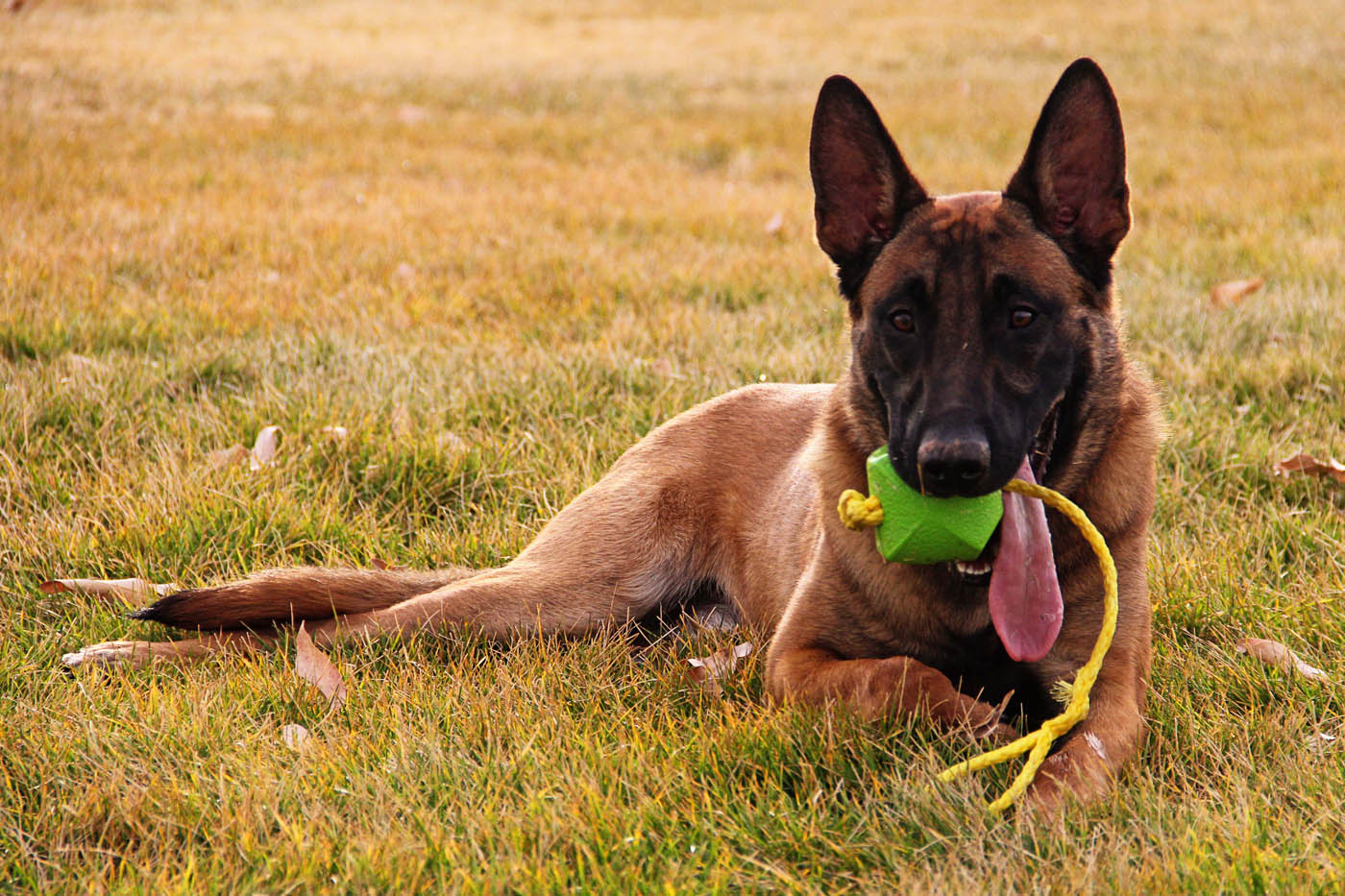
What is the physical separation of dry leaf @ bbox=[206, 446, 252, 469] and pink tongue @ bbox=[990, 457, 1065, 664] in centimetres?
272

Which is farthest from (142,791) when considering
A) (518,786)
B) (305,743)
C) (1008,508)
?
(1008,508)

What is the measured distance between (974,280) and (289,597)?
6.50ft

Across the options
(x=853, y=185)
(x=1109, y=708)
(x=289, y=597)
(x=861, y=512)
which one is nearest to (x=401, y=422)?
(x=289, y=597)

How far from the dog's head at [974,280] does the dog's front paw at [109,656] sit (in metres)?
1.95

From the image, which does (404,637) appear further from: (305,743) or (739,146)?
(739,146)

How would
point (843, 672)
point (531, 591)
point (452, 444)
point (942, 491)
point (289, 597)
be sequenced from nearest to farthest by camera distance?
point (942, 491) < point (843, 672) < point (289, 597) < point (531, 591) < point (452, 444)

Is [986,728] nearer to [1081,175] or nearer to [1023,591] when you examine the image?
[1023,591]

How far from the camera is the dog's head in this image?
2.59 metres

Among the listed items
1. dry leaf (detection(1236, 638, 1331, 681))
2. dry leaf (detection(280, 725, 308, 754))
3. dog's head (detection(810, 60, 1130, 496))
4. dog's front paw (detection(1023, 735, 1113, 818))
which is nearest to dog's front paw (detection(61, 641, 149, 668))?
dry leaf (detection(280, 725, 308, 754))

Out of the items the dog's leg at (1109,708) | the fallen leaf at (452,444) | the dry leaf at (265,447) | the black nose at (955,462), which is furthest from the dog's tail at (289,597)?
the dog's leg at (1109,708)

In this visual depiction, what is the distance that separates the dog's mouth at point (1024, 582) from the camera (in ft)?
8.60

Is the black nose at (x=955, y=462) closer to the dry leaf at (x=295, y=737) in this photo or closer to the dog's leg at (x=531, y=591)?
the dog's leg at (x=531, y=591)

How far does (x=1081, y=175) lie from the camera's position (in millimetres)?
2969

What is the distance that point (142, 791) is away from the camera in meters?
2.39
